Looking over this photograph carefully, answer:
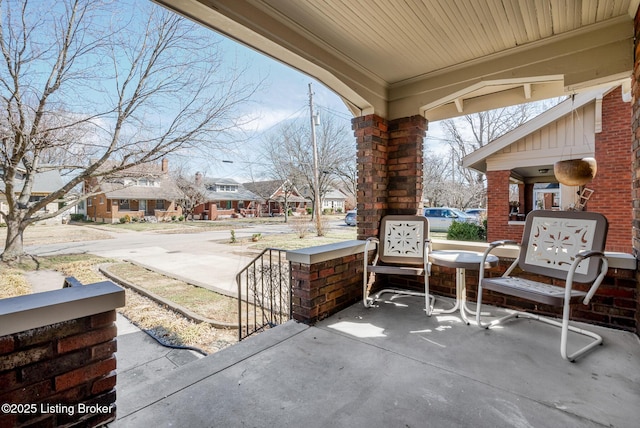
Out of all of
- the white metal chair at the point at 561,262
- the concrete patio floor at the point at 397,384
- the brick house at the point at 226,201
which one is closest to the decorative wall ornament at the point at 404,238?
the white metal chair at the point at 561,262

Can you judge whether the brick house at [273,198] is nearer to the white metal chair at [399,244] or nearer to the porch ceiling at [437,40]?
the white metal chair at [399,244]

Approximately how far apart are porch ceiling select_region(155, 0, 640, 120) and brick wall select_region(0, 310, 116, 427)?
5.95ft

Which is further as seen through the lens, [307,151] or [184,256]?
[307,151]

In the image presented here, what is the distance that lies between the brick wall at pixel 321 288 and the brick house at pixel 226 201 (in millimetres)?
23915

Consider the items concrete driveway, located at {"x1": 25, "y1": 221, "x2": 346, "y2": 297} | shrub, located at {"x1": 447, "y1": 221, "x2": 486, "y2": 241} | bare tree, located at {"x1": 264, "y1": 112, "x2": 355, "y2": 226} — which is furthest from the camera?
bare tree, located at {"x1": 264, "y1": 112, "x2": 355, "y2": 226}

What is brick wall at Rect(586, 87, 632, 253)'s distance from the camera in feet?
17.3

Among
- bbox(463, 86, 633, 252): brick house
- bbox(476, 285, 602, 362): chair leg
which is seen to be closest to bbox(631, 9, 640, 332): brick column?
bbox(476, 285, 602, 362): chair leg

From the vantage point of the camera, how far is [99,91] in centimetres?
567

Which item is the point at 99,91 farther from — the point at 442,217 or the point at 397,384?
the point at 442,217

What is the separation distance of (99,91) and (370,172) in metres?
5.59

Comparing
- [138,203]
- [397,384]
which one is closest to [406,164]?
[397,384]

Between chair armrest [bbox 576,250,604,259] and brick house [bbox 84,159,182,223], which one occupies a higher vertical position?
brick house [bbox 84,159,182,223]

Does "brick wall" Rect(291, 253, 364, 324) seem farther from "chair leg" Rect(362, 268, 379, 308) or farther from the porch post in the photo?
the porch post

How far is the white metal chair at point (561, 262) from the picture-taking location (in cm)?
194
